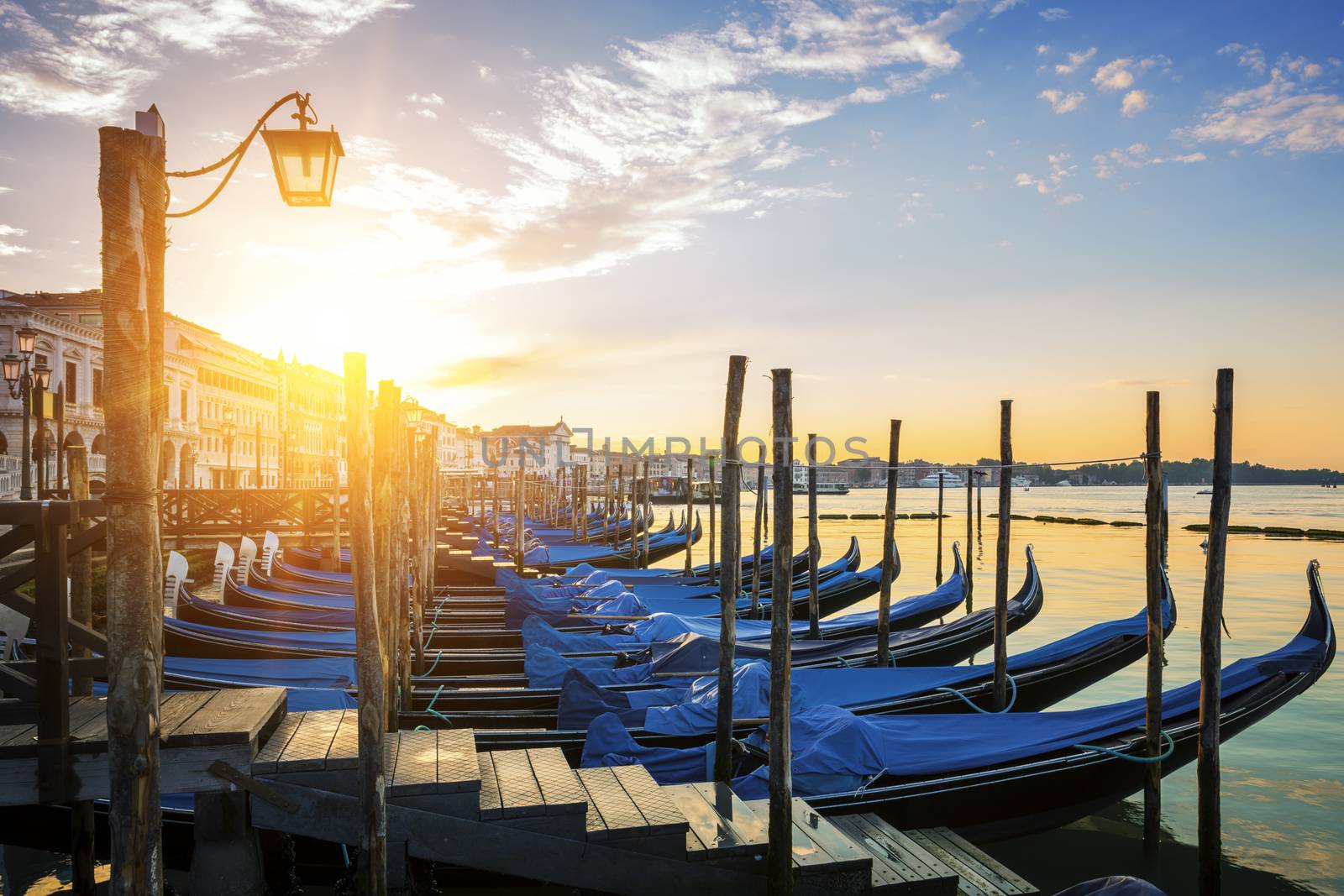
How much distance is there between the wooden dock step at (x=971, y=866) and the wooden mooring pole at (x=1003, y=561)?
2.17m

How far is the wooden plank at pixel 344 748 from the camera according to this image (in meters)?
3.99

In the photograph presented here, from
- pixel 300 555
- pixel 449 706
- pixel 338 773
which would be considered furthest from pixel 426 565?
pixel 338 773

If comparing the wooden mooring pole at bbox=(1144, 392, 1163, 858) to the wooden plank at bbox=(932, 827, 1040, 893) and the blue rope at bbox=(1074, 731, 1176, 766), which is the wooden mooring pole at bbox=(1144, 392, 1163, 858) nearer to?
the blue rope at bbox=(1074, 731, 1176, 766)

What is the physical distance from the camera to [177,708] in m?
4.30

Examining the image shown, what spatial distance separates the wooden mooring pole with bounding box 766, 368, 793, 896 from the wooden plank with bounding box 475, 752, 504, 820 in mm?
1311

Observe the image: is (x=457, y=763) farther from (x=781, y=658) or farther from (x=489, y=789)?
(x=781, y=658)

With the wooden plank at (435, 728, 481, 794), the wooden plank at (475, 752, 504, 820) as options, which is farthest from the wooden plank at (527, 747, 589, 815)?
the wooden plank at (435, 728, 481, 794)

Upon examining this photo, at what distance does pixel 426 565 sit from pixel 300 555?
466 centimetres

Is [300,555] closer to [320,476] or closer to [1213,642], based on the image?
[1213,642]

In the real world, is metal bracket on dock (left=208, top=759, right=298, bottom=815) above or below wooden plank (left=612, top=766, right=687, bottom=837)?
above

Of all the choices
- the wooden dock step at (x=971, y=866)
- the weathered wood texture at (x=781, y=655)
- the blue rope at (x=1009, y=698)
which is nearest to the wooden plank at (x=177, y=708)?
the weathered wood texture at (x=781, y=655)

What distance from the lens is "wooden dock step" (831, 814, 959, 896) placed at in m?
4.34

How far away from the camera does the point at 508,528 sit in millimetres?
31531

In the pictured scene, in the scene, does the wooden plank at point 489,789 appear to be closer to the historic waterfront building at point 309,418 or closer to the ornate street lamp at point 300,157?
the ornate street lamp at point 300,157
